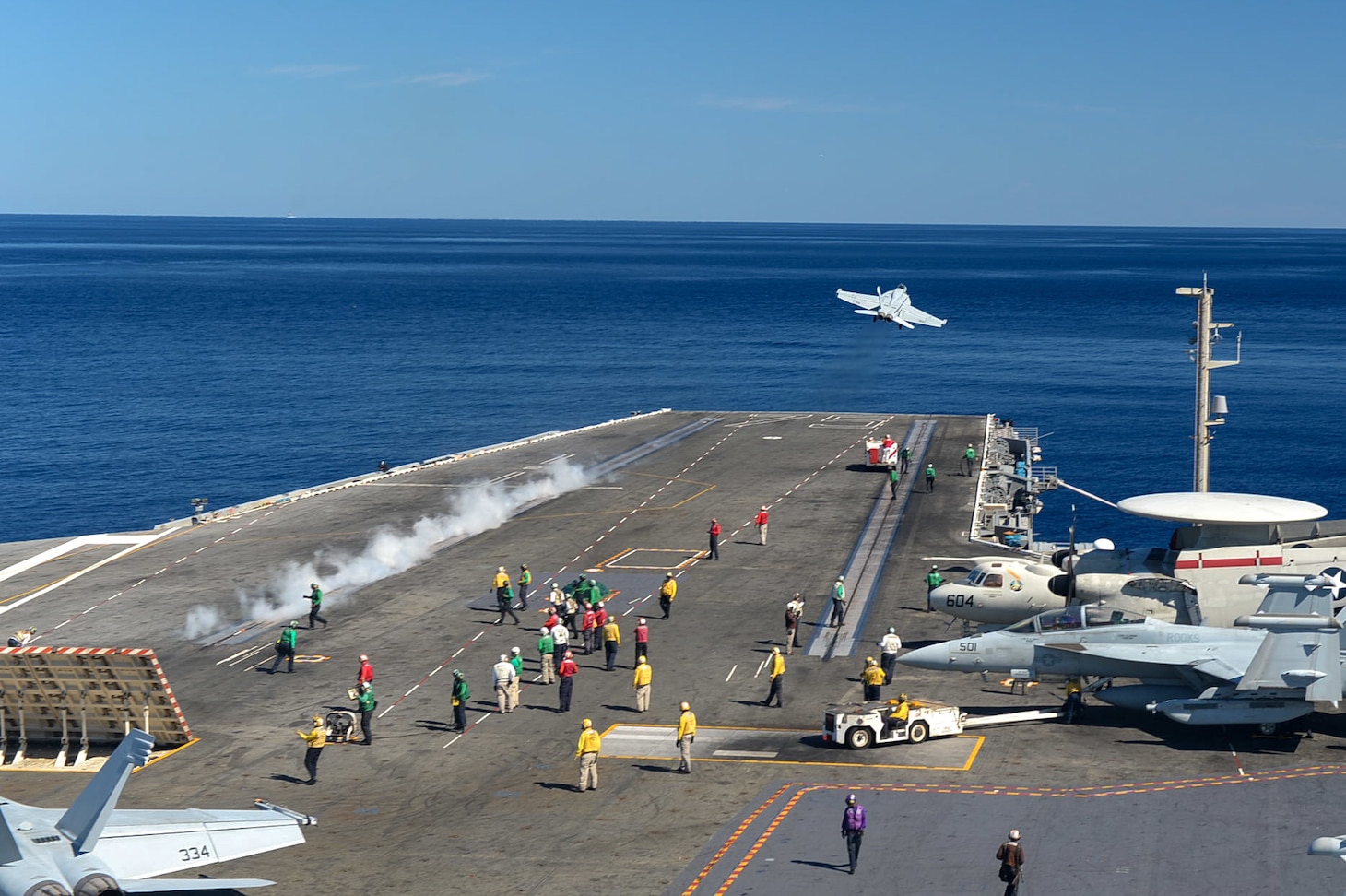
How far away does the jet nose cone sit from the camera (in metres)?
34.9

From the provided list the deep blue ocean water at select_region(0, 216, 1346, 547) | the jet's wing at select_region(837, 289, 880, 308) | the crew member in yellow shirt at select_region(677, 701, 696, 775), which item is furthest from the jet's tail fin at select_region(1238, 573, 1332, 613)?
the jet's wing at select_region(837, 289, 880, 308)

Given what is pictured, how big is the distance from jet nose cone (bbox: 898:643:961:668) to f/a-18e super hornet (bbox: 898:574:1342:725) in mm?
24

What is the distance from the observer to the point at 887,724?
3139 centimetres

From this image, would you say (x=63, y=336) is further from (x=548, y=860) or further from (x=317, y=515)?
(x=548, y=860)

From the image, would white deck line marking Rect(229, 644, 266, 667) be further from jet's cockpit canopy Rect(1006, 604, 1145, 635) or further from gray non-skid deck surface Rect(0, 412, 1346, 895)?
jet's cockpit canopy Rect(1006, 604, 1145, 635)


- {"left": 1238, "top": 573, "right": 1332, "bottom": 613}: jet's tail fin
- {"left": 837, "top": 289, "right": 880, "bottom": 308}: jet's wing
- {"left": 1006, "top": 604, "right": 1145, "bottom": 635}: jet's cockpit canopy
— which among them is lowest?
{"left": 1006, "top": 604, "right": 1145, "bottom": 635}: jet's cockpit canopy

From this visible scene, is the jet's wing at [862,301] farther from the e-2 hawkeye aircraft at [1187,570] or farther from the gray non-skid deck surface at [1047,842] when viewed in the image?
the gray non-skid deck surface at [1047,842]

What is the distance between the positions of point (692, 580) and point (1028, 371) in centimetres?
10320

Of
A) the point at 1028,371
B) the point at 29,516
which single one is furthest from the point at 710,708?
the point at 1028,371

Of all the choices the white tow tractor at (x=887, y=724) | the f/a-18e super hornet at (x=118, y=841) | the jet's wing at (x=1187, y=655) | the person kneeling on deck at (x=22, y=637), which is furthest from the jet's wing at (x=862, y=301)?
the f/a-18e super hornet at (x=118, y=841)

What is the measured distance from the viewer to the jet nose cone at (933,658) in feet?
115

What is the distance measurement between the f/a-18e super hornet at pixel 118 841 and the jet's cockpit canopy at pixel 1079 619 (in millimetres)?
19737

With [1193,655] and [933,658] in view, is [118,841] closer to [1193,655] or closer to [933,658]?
[933,658]

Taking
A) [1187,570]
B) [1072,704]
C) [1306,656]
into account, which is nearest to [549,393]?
[1187,570]
